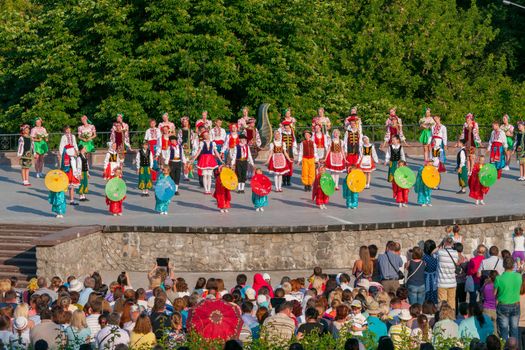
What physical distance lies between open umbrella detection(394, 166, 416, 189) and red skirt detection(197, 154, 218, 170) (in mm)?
4496

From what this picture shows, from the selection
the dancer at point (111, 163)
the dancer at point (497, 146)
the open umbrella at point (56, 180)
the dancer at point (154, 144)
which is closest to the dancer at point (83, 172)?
the dancer at point (111, 163)

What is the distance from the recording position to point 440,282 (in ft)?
78.2

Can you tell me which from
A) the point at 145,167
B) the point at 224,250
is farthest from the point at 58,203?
the point at 224,250

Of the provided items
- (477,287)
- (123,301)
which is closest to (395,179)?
(477,287)

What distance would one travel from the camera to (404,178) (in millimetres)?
33688

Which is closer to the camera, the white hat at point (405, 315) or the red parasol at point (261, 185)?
the white hat at point (405, 315)

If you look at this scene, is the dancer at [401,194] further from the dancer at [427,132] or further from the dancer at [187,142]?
the dancer at [427,132]

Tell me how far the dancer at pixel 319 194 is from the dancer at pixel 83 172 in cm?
527

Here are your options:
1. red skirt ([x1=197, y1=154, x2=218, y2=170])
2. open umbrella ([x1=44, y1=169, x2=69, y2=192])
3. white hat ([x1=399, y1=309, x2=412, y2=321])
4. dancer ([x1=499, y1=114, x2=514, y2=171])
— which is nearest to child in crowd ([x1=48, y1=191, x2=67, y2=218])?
open umbrella ([x1=44, y1=169, x2=69, y2=192])

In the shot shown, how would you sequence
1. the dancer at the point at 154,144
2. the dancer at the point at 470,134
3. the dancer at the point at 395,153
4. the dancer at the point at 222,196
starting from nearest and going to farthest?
the dancer at the point at 222,196
the dancer at the point at 395,153
the dancer at the point at 154,144
the dancer at the point at 470,134

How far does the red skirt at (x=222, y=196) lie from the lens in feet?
109

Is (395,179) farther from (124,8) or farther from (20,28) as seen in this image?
(20,28)

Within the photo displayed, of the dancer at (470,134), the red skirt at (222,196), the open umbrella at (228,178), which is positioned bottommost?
the red skirt at (222,196)

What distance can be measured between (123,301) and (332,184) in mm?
13507
